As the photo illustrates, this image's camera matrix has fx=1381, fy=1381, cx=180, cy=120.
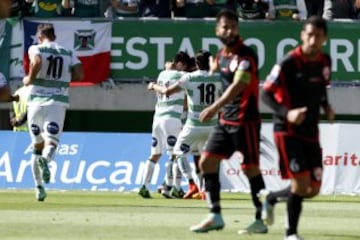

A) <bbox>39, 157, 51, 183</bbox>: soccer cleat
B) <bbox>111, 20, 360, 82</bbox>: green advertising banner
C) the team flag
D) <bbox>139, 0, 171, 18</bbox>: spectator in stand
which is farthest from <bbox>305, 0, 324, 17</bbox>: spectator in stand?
<bbox>39, 157, 51, 183</bbox>: soccer cleat

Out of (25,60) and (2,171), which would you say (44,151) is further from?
(25,60)

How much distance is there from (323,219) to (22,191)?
7.54 m

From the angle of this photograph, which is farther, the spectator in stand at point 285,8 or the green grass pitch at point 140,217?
the spectator in stand at point 285,8

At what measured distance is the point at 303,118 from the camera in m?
11.9

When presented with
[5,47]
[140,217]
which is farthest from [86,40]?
[140,217]

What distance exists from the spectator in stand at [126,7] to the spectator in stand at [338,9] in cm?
363

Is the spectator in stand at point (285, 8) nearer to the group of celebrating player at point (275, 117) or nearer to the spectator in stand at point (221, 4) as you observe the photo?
the spectator in stand at point (221, 4)

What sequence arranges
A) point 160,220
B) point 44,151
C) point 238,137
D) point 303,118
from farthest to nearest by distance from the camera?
point 44,151 → point 160,220 → point 238,137 → point 303,118

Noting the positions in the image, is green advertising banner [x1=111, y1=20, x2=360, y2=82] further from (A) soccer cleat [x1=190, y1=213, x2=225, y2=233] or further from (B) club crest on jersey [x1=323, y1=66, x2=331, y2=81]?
(B) club crest on jersey [x1=323, y1=66, x2=331, y2=81]

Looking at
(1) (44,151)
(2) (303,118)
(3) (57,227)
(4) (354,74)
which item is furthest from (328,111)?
(4) (354,74)

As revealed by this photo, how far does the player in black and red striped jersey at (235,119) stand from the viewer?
44.6 ft

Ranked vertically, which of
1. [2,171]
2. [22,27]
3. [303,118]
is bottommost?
[2,171]

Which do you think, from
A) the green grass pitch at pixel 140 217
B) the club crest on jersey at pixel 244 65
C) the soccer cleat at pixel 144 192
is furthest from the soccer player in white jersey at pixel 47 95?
the club crest on jersey at pixel 244 65

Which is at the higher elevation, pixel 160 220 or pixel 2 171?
pixel 160 220
